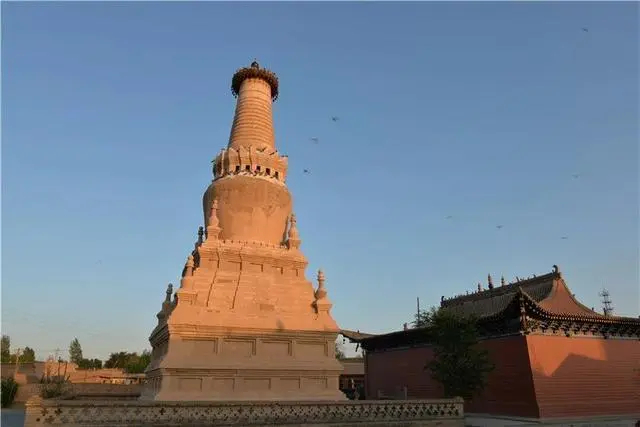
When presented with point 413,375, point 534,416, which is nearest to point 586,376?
point 534,416

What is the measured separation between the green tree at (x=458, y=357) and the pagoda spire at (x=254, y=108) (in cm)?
1128

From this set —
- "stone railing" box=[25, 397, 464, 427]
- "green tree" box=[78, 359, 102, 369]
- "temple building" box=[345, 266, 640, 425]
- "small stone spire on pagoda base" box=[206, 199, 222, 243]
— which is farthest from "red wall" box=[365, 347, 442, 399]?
"green tree" box=[78, 359, 102, 369]

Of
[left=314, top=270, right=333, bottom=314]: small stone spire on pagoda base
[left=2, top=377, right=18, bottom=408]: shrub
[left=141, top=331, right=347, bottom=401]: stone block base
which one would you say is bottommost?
[left=2, top=377, right=18, bottom=408]: shrub

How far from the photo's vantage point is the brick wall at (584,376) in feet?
66.2

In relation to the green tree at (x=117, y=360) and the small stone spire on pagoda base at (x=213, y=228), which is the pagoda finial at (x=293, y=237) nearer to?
the small stone spire on pagoda base at (x=213, y=228)

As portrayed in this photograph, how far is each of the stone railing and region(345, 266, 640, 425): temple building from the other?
20.4ft

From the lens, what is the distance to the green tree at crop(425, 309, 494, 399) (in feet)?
64.1

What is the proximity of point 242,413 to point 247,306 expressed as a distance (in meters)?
4.35

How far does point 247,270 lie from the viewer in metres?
18.6

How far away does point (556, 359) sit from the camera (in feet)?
68.8

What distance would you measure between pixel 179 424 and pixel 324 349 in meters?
6.09

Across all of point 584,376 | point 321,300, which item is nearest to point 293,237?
point 321,300

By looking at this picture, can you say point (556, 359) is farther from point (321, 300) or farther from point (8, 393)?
point (8, 393)

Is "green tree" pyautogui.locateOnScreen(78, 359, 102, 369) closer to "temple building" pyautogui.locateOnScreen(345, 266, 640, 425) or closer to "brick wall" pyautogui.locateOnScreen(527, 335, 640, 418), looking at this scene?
"temple building" pyautogui.locateOnScreen(345, 266, 640, 425)
